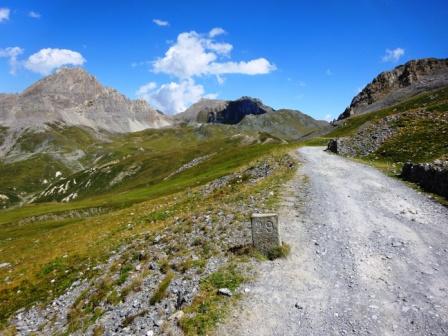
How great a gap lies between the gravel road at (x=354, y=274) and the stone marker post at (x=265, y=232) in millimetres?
1129

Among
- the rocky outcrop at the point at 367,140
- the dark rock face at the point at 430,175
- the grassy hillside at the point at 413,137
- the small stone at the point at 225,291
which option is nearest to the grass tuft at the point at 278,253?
the small stone at the point at 225,291

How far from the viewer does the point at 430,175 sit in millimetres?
33344

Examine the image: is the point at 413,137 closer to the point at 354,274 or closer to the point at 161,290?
the point at 354,274

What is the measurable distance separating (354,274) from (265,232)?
4.98 meters

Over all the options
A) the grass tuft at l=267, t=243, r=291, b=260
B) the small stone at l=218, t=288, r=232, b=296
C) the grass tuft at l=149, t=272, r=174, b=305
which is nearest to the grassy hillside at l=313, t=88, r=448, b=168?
the grass tuft at l=267, t=243, r=291, b=260

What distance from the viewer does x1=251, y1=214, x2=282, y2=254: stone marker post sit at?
21.2 metres

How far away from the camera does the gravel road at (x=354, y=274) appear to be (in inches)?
613

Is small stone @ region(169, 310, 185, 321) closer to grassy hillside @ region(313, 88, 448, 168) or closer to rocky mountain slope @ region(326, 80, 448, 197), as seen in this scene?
rocky mountain slope @ region(326, 80, 448, 197)

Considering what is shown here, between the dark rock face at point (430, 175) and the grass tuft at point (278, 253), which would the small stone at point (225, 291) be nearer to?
the grass tuft at point (278, 253)

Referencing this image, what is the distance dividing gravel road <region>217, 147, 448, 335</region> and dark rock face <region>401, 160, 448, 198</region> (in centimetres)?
164

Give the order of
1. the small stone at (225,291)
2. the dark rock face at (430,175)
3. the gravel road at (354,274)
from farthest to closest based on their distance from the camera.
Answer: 1. the dark rock face at (430,175)
2. the small stone at (225,291)
3. the gravel road at (354,274)

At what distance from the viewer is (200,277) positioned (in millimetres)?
20359

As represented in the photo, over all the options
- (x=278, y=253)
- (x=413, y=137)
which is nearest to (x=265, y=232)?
(x=278, y=253)

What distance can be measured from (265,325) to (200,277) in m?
5.36
